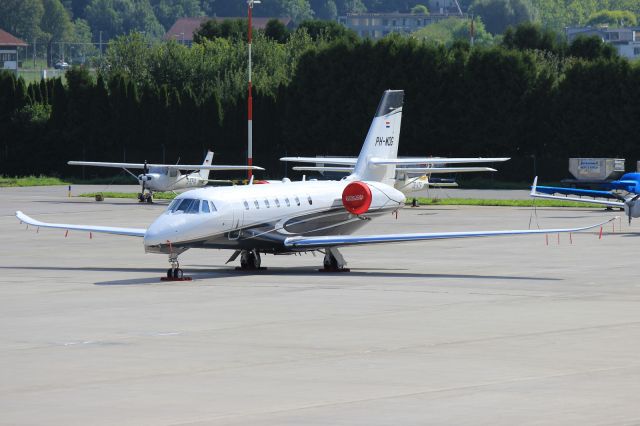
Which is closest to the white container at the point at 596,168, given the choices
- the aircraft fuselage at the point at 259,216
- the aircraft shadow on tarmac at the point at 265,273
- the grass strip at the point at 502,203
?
the grass strip at the point at 502,203

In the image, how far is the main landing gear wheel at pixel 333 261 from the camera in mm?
37031

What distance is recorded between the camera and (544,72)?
91250 mm

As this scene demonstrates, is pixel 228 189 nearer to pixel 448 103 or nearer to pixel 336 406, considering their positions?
pixel 336 406

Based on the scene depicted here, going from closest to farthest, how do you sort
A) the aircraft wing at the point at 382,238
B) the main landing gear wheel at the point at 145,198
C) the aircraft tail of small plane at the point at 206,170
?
the aircraft wing at the point at 382,238, the main landing gear wheel at the point at 145,198, the aircraft tail of small plane at the point at 206,170

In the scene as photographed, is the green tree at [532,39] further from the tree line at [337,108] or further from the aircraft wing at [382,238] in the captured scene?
the aircraft wing at [382,238]

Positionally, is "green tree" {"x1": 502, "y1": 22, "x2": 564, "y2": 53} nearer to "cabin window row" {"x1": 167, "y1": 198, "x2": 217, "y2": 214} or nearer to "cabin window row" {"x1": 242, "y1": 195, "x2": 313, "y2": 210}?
"cabin window row" {"x1": 242, "y1": 195, "x2": 313, "y2": 210}

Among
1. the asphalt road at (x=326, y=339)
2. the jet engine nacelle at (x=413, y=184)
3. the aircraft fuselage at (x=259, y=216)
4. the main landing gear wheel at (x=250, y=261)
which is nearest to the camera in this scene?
the asphalt road at (x=326, y=339)

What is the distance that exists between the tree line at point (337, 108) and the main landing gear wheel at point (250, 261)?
5221 cm

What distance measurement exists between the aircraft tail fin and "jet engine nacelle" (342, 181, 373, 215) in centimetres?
312

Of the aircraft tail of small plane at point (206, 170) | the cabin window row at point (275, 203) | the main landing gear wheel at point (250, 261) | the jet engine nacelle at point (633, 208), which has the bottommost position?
the aircraft tail of small plane at point (206, 170)

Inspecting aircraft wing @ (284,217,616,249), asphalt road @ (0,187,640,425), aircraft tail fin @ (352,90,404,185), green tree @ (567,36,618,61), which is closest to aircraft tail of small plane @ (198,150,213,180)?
asphalt road @ (0,187,640,425)

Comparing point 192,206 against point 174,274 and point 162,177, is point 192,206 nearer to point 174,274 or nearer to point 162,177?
point 174,274

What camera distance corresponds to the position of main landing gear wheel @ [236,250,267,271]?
123 ft

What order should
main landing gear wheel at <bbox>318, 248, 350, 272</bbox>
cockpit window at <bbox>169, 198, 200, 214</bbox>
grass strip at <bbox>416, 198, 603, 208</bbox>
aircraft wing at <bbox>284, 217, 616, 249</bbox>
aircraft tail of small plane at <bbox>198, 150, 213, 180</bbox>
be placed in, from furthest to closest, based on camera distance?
aircraft tail of small plane at <bbox>198, 150, 213, 180</bbox>, grass strip at <bbox>416, 198, 603, 208</bbox>, main landing gear wheel at <bbox>318, 248, 350, 272</bbox>, aircraft wing at <bbox>284, 217, 616, 249</bbox>, cockpit window at <bbox>169, 198, 200, 214</bbox>
